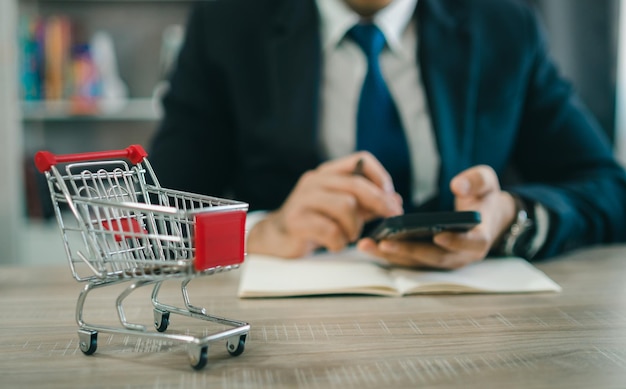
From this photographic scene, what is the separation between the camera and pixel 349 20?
1366 millimetres

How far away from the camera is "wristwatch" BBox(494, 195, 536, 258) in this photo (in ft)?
3.36

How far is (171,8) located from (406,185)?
1.78m

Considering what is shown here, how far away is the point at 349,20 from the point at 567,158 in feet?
1.84

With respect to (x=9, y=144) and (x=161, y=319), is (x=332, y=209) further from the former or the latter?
(x=9, y=144)

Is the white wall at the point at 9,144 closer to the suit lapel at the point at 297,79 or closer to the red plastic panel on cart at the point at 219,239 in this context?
the suit lapel at the point at 297,79

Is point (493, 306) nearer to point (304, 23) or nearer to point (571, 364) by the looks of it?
point (571, 364)

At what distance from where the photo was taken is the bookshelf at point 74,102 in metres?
2.47

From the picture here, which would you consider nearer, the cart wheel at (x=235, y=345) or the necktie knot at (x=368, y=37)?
the cart wheel at (x=235, y=345)

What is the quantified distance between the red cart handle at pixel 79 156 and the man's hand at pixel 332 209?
1.55 feet

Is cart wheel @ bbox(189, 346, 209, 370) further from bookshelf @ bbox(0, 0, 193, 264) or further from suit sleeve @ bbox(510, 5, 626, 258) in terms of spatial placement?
bookshelf @ bbox(0, 0, 193, 264)

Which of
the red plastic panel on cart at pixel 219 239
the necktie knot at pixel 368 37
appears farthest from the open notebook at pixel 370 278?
the necktie knot at pixel 368 37

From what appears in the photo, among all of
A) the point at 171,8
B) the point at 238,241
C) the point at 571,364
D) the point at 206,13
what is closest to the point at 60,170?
the point at 238,241

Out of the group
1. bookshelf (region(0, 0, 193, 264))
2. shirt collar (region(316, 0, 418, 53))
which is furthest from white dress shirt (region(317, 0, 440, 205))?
bookshelf (region(0, 0, 193, 264))

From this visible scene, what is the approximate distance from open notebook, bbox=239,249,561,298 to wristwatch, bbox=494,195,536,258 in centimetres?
3
